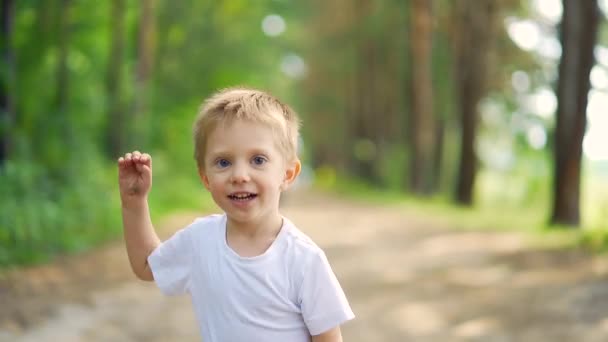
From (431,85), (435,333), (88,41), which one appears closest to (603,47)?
(431,85)

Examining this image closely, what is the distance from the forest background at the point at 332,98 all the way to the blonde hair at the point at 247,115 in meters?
5.60

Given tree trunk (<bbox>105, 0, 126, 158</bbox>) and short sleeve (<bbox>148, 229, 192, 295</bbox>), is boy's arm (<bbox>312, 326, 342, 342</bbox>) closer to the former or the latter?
short sleeve (<bbox>148, 229, 192, 295</bbox>)

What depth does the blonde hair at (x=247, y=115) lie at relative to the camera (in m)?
2.58

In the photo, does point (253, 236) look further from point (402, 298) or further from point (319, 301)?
point (402, 298)

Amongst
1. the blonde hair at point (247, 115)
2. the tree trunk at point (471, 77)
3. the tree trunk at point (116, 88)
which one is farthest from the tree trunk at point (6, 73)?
the tree trunk at point (471, 77)

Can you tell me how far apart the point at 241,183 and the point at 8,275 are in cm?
548

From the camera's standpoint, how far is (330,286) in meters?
2.57

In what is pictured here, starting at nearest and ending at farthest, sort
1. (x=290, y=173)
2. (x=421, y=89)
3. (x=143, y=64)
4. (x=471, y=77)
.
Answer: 1. (x=290, y=173)
2. (x=143, y=64)
3. (x=471, y=77)
4. (x=421, y=89)

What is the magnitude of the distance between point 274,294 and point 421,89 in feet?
68.3

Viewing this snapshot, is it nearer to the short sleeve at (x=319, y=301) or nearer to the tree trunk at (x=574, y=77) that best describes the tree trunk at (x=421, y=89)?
the tree trunk at (x=574, y=77)

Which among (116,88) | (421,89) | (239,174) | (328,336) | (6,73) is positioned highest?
(421,89)

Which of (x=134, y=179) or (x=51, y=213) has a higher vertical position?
(x=51, y=213)

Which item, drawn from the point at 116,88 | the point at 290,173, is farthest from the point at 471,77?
the point at 290,173

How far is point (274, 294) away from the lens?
2.55 meters
